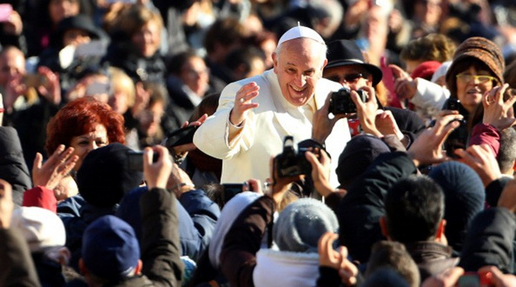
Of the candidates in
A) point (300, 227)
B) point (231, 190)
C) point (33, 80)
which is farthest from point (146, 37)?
point (300, 227)

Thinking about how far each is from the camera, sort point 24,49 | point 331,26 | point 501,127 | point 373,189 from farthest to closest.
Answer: point 331,26, point 24,49, point 501,127, point 373,189

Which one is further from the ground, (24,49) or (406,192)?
(406,192)

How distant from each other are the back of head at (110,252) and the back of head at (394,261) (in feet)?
3.31

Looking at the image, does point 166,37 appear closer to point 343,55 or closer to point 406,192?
point 343,55

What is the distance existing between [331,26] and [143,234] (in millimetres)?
9626

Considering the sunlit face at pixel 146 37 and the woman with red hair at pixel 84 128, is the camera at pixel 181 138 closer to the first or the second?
the woman with red hair at pixel 84 128

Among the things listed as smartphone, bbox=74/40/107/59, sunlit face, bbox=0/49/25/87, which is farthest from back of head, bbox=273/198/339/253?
smartphone, bbox=74/40/107/59

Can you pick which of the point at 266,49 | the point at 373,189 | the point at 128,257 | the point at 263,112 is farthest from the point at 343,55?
the point at 266,49

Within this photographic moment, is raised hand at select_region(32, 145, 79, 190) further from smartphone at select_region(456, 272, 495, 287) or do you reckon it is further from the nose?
smartphone at select_region(456, 272, 495, 287)

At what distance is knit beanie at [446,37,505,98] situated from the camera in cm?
986

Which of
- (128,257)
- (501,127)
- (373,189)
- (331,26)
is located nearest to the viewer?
(128,257)

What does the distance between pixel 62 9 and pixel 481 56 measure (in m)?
6.23

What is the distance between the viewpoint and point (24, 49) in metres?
15.1

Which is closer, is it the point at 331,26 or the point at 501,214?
the point at 501,214
